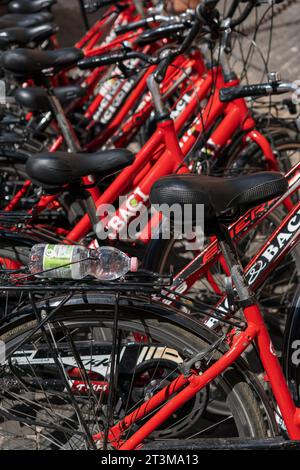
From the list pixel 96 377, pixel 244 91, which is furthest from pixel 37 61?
pixel 96 377

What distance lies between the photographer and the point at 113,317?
2.36 meters

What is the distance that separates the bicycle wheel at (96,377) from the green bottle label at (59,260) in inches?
5.3

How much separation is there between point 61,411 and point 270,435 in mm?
821

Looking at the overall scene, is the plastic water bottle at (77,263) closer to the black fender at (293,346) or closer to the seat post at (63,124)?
the black fender at (293,346)

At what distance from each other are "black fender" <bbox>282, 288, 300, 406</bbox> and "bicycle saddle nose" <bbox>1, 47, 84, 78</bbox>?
2019 mm

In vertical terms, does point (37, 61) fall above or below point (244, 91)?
above

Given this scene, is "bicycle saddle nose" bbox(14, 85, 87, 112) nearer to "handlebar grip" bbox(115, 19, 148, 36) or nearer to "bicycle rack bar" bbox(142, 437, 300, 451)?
"handlebar grip" bbox(115, 19, 148, 36)

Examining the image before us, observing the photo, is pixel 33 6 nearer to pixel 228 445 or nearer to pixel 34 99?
pixel 34 99

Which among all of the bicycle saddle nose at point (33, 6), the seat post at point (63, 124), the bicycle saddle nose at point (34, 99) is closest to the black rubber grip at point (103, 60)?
the seat post at point (63, 124)

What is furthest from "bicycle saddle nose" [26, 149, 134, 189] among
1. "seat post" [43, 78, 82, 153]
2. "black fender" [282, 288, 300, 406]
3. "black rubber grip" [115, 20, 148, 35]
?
"black rubber grip" [115, 20, 148, 35]

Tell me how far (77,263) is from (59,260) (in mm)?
64

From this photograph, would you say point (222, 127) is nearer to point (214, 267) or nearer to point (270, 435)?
point (214, 267)

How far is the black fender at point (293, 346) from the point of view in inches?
102

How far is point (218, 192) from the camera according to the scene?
2.12 meters
